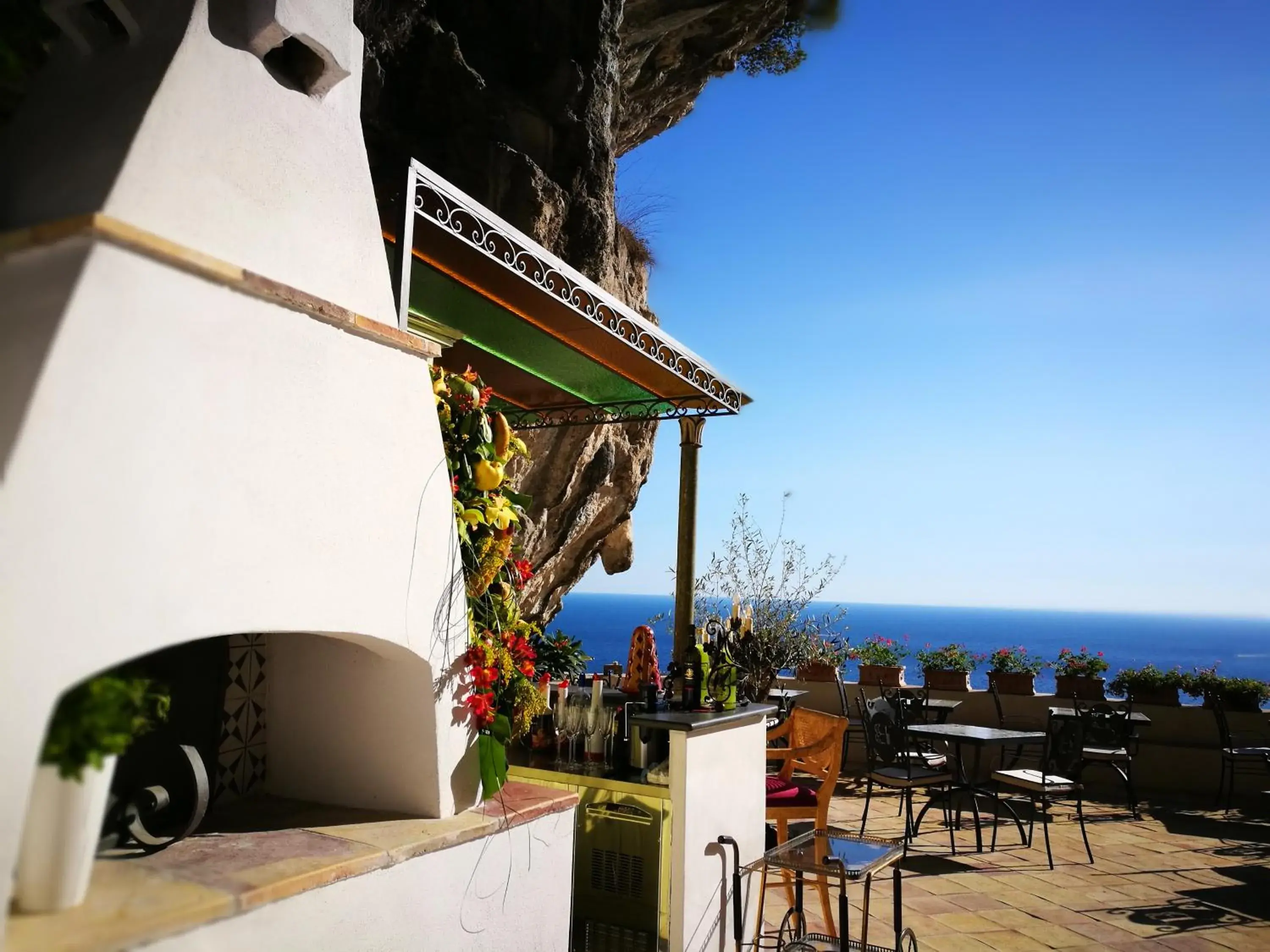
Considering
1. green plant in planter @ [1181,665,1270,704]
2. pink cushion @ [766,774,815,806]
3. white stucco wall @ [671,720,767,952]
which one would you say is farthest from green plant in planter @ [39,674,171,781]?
green plant in planter @ [1181,665,1270,704]

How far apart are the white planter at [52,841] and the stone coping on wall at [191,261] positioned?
0.99 meters

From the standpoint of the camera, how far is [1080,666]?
9.63 metres

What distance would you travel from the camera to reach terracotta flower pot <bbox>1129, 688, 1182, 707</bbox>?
29.0ft

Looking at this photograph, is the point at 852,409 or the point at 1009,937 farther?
the point at 852,409

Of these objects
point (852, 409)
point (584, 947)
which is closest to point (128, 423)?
point (584, 947)

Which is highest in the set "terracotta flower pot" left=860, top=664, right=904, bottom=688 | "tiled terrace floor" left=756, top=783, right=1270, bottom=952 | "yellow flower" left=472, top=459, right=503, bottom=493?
"yellow flower" left=472, top=459, right=503, bottom=493

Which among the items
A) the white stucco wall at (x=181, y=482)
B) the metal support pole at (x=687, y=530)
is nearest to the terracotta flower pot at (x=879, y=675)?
the metal support pole at (x=687, y=530)

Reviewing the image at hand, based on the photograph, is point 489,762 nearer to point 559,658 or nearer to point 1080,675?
point 559,658

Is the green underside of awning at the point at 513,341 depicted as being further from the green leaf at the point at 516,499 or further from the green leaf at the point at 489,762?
the green leaf at the point at 489,762

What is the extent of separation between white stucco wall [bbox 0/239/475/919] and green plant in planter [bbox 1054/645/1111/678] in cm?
924

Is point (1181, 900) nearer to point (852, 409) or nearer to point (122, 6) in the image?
point (122, 6)

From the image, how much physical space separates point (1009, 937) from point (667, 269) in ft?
21.8

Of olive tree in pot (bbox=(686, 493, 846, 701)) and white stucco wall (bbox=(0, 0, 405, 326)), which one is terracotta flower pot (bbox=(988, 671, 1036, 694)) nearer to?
olive tree in pot (bbox=(686, 493, 846, 701))

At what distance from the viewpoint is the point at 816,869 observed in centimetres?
296
